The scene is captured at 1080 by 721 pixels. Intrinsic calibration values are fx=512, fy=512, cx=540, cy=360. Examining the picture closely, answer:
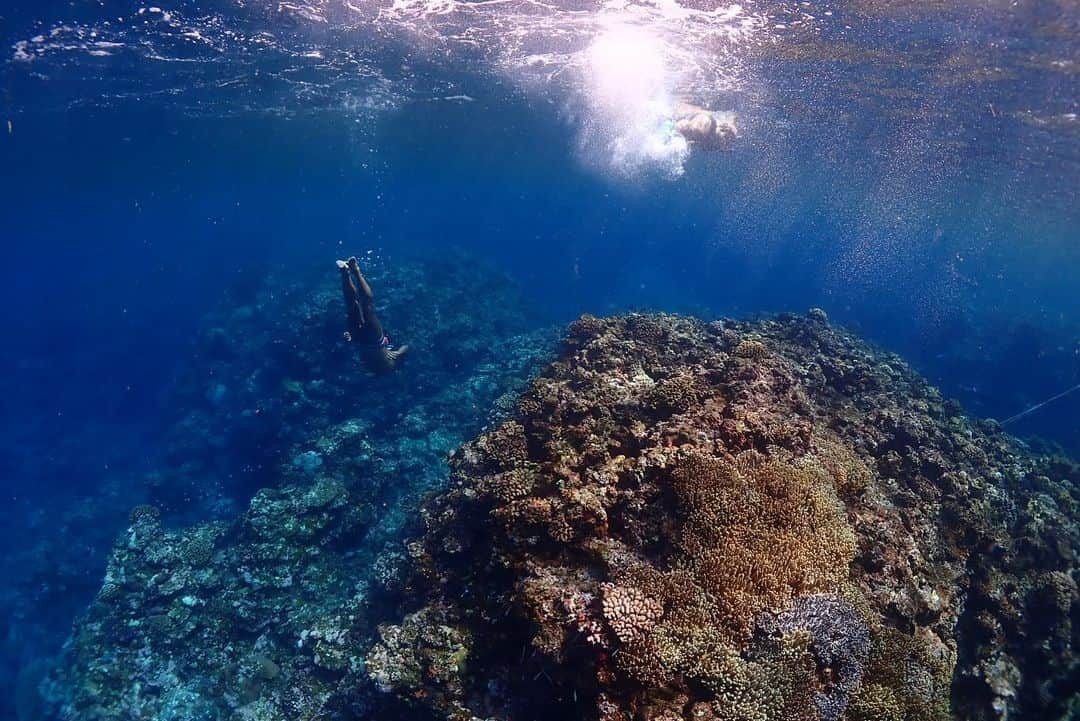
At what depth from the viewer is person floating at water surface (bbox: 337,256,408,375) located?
951cm

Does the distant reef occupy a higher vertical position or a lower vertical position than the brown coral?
lower

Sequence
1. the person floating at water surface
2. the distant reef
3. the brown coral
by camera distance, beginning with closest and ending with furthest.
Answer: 1. the brown coral
2. the distant reef
3. the person floating at water surface

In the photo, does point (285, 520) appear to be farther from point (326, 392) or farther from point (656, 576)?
point (656, 576)

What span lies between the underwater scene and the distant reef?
0.05m

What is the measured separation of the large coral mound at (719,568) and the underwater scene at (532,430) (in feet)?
0.13

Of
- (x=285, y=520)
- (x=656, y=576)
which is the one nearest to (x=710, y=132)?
(x=285, y=520)

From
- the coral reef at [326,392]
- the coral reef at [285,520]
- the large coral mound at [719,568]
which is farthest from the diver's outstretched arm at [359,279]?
the coral reef at [326,392]

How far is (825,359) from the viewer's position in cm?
1160

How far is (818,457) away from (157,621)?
1425 cm

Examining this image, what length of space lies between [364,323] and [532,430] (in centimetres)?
495

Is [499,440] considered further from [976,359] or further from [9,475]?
[976,359]

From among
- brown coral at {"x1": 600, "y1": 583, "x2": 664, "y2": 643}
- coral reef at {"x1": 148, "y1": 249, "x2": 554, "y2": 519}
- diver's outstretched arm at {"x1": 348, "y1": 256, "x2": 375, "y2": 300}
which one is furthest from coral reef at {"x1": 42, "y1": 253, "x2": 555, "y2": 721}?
diver's outstretched arm at {"x1": 348, "y1": 256, "x2": 375, "y2": 300}

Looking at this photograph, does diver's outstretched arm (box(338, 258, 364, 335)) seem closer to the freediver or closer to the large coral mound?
the large coral mound

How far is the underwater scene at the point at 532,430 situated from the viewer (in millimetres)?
4738
